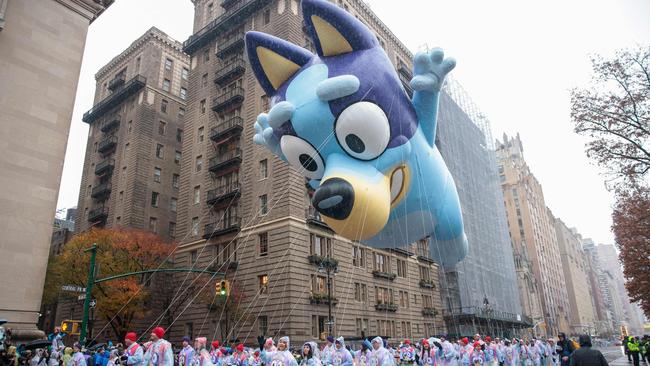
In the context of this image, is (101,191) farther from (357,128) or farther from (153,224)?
(357,128)

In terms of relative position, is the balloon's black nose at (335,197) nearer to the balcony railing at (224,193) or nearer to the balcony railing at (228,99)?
the balcony railing at (224,193)

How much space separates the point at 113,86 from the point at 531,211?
84.1 m

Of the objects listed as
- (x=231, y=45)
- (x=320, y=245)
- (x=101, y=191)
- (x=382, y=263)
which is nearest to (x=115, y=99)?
(x=101, y=191)

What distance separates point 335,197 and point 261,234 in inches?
983

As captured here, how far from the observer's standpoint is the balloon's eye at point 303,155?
8227 mm

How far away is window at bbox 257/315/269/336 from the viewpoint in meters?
28.6

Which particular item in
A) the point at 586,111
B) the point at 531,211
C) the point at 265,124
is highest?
the point at 531,211

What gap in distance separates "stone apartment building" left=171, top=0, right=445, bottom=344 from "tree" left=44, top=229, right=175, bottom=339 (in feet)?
10.3

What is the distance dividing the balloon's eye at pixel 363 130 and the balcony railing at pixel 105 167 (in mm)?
44264

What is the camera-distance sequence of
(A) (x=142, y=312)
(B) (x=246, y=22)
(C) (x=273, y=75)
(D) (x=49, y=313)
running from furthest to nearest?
(D) (x=49, y=313), (B) (x=246, y=22), (A) (x=142, y=312), (C) (x=273, y=75)

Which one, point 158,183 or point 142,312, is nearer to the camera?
point 142,312

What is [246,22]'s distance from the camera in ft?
127

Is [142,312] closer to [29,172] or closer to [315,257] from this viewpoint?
[315,257]

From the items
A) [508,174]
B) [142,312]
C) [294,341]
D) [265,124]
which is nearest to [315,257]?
[294,341]
